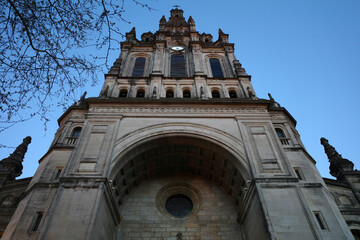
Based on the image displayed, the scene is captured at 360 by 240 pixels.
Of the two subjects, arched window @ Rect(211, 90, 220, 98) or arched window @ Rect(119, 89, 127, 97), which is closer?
arched window @ Rect(119, 89, 127, 97)

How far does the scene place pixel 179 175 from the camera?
18516 mm

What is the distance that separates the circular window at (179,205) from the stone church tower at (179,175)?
0.22 ft

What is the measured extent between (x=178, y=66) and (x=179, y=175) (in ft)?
36.2

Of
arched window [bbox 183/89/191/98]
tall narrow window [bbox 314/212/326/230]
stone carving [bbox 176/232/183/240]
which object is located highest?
arched window [bbox 183/89/191/98]

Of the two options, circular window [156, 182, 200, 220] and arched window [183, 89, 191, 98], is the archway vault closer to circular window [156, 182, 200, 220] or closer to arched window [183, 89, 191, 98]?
circular window [156, 182, 200, 220]

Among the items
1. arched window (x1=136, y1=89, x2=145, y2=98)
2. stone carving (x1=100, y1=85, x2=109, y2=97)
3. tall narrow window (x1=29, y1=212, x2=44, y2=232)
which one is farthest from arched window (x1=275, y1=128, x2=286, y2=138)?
tall narrow window (x1=29, y1=212, x2=44, y2=232)

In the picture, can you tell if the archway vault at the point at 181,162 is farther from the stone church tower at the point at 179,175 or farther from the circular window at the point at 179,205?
the circular window at the point at 179,205

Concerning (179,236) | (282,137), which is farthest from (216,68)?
(179,236)

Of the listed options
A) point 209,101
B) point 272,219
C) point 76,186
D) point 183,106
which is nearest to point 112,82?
point 183,106

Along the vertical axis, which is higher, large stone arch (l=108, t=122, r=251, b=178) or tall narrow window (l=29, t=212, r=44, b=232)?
large stone arch (l=108, t=122, r=251, b=178)

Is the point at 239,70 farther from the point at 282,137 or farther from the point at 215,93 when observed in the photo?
the point at 282,137

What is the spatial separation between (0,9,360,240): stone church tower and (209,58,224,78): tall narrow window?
2.19 m

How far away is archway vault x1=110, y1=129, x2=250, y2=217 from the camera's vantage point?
15.4 metres

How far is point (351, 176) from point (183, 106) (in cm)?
1353
